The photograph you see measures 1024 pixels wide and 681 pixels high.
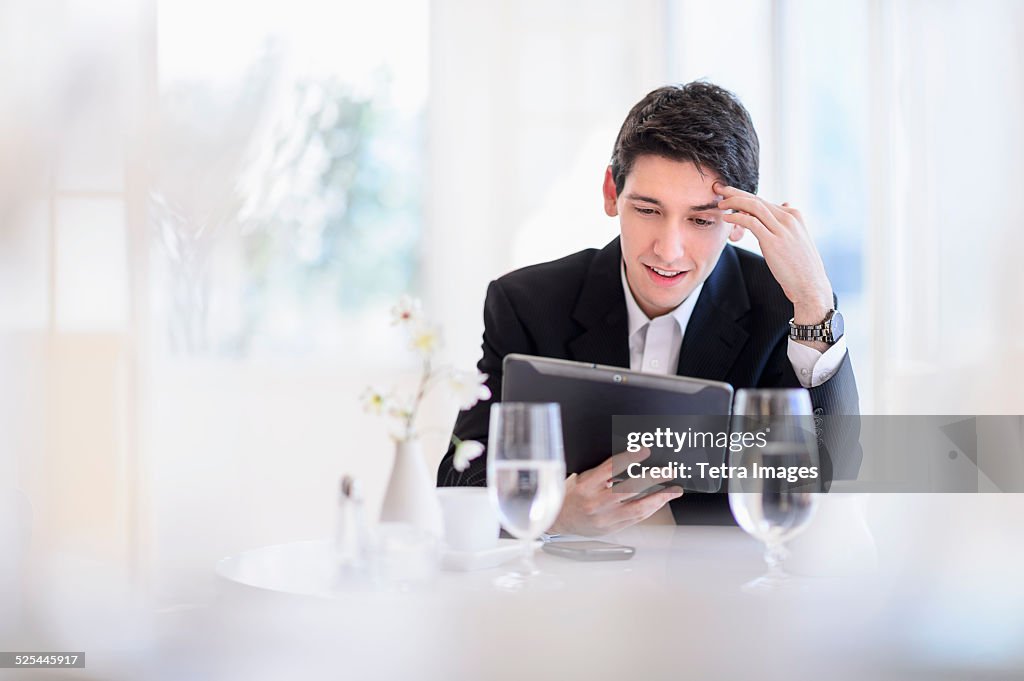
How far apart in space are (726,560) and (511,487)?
34 centimetres

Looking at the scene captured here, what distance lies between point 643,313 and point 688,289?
12cm

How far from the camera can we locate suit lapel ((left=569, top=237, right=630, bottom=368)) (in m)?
1.87

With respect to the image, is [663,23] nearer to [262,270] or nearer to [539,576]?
[262,270]

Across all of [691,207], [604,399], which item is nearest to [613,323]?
[691,207]

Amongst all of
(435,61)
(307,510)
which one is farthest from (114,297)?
(435,61)

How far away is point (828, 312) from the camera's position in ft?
5.49

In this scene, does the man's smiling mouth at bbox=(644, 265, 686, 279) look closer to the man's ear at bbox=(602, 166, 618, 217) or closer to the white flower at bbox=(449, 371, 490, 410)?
the man's ear at bbox=(602, 166, 618, 217)

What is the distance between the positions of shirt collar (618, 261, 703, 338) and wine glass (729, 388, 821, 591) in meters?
0.84

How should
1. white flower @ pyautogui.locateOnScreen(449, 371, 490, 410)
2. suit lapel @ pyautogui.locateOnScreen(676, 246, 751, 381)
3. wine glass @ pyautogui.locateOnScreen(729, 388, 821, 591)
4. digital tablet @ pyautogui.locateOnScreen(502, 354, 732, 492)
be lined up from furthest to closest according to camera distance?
suit lapel @ pyautogui.locateOnScreen(676, 246, 751, 381) < digital tablet @ pyautogui.locateOnScreen(502, 354, 732, 492) < white flower @ pyautogui.locateOnScreen(449, 371, 490, 410) < wine glass @ pyautogui.locateOnScreen(729, 388, 821, 591)

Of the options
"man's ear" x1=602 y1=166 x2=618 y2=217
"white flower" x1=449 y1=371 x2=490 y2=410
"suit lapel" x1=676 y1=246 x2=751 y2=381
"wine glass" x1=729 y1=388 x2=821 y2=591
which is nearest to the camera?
"wine glass" x1=729 y1=388 x2=821 y2=591

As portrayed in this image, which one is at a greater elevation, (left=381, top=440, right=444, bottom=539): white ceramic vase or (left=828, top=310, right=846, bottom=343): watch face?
(left=828, top=310, right=846, bottom=343): watch face

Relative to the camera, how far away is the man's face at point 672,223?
5.82ft

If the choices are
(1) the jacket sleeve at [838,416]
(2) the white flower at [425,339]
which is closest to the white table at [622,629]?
(2) the white flower at [425,339]

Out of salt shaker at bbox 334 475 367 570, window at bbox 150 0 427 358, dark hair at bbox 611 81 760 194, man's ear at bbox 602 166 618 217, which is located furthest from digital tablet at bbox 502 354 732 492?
window at bbox 150 0 427 358
